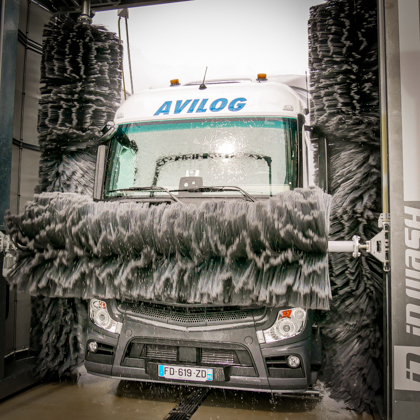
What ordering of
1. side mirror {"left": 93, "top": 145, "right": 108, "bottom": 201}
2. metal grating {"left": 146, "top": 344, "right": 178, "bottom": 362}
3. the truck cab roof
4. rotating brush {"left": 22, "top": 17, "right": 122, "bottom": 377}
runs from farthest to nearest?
rotating brush {"left": 22, "top": 17, "right": 122, "bottom": 377} < side mirror {"left": 93, "top": 145, "right": 108, "bottom": 201} < the truck cab roof < metal grating {"left": 146, "top": 344, "right": 178, "bottom": 362}

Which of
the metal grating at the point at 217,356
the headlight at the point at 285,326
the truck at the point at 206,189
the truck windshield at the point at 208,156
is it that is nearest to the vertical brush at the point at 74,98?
the truck at the point at 206,189

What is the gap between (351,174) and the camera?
137 inches

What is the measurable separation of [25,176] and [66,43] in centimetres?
141

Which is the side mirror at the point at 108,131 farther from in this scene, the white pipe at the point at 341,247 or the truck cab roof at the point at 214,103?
the white pipe at the point at 341,247

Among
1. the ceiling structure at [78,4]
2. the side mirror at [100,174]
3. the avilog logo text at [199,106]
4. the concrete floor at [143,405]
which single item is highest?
the ceiling structure at [78,4]

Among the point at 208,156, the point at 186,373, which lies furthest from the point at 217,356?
the point at 208,156

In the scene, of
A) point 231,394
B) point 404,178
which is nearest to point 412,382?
point 404,178

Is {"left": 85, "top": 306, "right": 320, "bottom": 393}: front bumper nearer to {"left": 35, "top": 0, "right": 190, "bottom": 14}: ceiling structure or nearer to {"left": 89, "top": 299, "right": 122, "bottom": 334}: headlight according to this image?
{"left": 89, "top": 299, "right": 122, "bottom": 334}: headlight

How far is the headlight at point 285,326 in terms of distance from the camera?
2.99 metres

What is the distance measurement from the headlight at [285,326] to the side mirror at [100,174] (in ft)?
6.12

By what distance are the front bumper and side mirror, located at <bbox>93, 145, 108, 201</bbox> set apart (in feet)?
4.00

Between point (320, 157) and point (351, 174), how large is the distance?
30 centimetres

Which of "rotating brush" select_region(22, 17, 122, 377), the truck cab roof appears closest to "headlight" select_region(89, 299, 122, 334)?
"rotating brush" select_region(22, 17, 122, 377)

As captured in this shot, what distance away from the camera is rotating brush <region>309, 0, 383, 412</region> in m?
3.18
